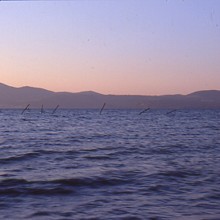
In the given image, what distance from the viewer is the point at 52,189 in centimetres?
1616

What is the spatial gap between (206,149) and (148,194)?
711 inches

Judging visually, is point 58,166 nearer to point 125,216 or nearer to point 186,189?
point 186,189

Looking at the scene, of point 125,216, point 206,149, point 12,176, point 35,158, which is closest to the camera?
point 125,216

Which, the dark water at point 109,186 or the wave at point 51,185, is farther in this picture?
the wave at point 51,185

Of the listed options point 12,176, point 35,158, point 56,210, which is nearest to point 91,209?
point 56,210

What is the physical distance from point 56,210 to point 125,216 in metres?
2.45

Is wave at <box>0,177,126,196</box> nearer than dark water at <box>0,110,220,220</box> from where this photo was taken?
No

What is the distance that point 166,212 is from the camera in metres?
13.0

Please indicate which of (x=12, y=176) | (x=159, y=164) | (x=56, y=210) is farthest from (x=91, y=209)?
(x=159, y=164)

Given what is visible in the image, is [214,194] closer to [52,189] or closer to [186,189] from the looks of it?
[186,189]

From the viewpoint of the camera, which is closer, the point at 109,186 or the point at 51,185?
the point at 51,185

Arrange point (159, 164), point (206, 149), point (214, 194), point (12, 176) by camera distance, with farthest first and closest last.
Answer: point (206, 149)
point (159, 164)
point (12, 176)
point (214, 194)

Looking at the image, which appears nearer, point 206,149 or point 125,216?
point 125,216

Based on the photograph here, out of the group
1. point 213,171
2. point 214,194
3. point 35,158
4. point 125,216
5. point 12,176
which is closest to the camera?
point 125,216
